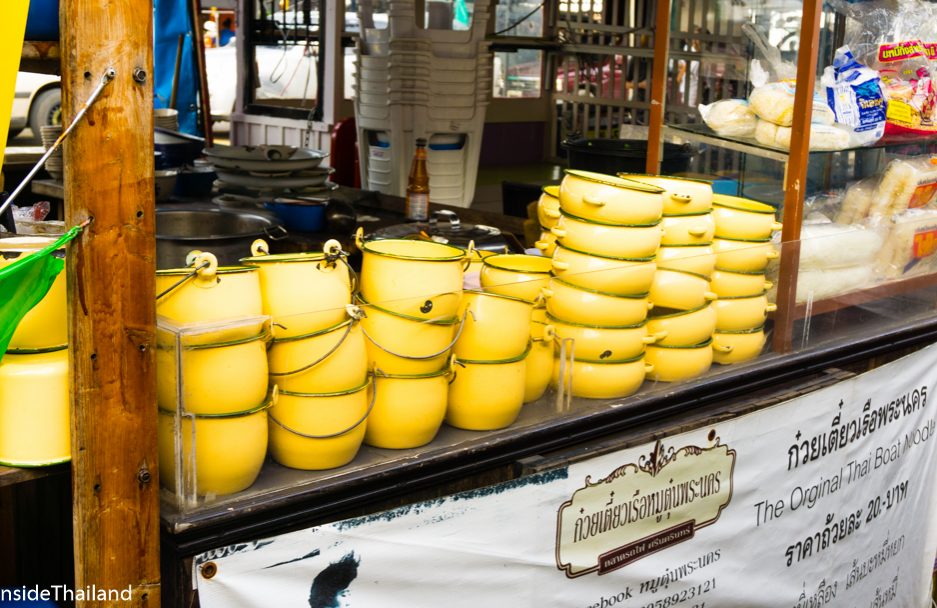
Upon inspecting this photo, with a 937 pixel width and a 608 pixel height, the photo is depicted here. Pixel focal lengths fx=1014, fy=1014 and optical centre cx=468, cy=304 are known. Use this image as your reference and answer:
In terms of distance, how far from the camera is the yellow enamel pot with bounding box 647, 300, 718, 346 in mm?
2293

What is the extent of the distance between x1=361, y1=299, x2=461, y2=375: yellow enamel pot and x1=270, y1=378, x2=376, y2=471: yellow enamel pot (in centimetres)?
8

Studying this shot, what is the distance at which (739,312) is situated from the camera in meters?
A: 2.48

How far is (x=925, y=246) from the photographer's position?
10.2ft

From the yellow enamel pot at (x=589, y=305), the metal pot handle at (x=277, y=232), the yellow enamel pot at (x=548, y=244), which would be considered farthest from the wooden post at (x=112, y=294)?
the metal pot handle at (x=277, y=232)

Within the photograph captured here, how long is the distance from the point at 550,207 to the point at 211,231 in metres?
1.22

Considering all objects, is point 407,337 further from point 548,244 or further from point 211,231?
point 211,231

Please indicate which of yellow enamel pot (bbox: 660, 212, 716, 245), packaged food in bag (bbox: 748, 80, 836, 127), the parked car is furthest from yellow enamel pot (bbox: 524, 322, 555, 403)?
the parked car

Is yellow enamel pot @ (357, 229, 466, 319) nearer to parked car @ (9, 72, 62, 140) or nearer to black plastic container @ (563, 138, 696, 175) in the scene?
black plastic container @ (563, 138, 696, 175)

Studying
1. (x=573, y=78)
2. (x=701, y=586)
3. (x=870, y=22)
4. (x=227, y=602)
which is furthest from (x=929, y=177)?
(x=573, y=78)

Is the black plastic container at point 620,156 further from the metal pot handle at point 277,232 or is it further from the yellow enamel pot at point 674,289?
the metal pot handle at point 277,232

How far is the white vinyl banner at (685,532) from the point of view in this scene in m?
1.71

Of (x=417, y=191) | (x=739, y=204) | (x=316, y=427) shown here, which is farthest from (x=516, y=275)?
(x=417, y=191)

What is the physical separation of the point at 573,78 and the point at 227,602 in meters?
8.26

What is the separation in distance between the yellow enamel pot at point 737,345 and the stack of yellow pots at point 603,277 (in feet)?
1.17
